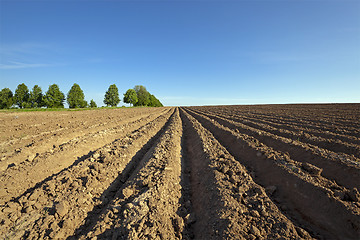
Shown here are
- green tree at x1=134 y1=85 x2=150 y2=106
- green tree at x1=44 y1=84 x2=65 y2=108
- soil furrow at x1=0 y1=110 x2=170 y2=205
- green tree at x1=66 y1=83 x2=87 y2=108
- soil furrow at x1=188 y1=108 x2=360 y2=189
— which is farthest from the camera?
green tree at x1=134 y1=85 x2=150 y2=106

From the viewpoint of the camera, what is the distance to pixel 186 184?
13.3 ft

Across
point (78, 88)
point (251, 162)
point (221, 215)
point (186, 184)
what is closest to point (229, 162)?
point (251, 162)

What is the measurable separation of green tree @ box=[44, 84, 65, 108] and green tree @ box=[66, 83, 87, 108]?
234 cm

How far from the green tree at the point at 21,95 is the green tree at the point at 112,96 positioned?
20700 millimetres

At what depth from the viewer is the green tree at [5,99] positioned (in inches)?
1698

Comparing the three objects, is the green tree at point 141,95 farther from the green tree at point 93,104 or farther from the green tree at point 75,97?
the green tree at point 75,97

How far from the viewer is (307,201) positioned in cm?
311

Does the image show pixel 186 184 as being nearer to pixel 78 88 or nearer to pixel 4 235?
pixel 4 235

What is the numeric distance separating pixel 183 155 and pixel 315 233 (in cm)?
406

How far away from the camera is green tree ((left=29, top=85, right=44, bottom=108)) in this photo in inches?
1755

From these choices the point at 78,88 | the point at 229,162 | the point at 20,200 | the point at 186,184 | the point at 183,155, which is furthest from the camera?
the point at 78,88

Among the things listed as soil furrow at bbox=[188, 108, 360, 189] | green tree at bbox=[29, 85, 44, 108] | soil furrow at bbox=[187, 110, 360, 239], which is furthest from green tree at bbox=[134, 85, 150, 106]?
soil furrow at bbox=[187, 110, 360, 239]

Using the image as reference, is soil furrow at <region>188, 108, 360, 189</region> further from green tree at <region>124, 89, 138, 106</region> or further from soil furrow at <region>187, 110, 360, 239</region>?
green tree at <region>124, 89, 138, 106</region>

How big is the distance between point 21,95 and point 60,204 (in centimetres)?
5900
